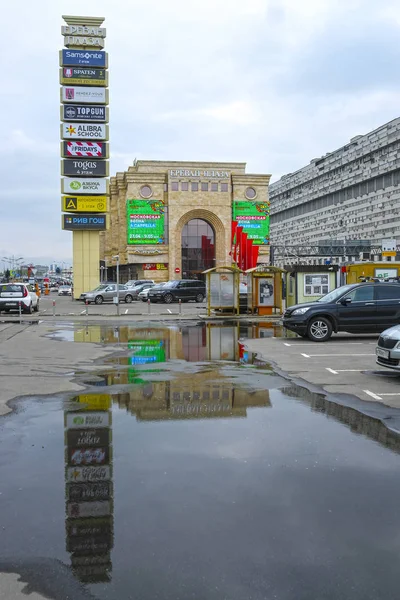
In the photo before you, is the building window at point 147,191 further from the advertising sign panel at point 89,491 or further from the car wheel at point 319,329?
the advertising sign panel at point 89,491

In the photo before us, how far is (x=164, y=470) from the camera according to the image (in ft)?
16.9

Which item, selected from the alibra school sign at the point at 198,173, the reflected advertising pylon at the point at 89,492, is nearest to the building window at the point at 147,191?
the alibra school sign at the point at 198,173

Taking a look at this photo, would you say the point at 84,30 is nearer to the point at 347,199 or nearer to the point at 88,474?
the point at 88,474

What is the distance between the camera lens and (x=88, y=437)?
6285 mm

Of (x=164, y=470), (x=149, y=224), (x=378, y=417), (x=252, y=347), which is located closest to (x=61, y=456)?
(x=164, y=470)

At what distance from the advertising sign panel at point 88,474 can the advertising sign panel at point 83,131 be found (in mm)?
45626

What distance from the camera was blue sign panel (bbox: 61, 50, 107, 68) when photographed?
4692 centimetres

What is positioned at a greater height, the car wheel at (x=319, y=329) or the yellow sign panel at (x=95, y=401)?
the car wheel at (x=319, y=329)

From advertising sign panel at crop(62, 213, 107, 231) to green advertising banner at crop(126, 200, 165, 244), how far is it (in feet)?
77.7

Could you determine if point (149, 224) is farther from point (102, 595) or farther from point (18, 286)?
point (102, 595)

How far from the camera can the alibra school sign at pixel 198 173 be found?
74625mm

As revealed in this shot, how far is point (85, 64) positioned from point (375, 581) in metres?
50.1

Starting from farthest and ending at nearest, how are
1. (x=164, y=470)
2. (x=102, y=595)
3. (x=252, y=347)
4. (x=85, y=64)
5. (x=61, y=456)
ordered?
(x=85, y=64)
(x=252, y=347)
(x=61, y=456)
(x=164, y=470)
(x=102, y=595)

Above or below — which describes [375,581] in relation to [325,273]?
below
